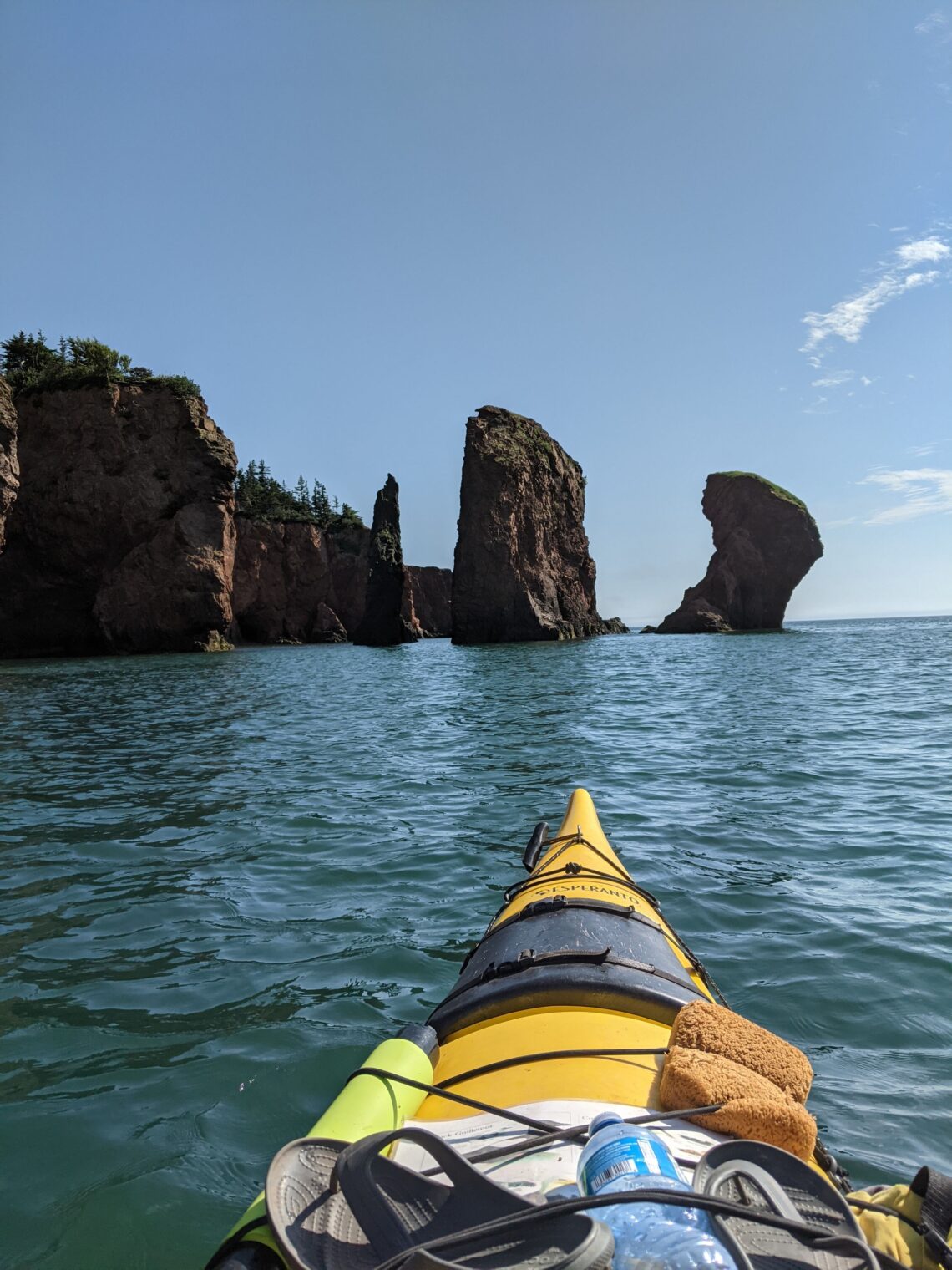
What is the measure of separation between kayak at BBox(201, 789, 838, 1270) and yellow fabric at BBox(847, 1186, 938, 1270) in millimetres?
155

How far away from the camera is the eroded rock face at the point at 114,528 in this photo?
3731 centimetres

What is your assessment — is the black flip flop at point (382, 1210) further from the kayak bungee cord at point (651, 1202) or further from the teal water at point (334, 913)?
the teal water at point (334, 913)

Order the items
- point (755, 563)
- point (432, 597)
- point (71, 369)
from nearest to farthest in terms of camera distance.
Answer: point (71, 369)
point (755, 563)
point (432, 597)

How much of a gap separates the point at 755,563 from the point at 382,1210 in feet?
247

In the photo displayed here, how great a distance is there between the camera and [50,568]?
125ft

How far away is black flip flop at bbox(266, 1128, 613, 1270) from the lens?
125cm

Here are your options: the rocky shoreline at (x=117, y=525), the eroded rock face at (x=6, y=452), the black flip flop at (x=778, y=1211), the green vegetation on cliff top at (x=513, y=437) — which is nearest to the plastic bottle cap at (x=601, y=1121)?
the black flip flop at (x=778, y=1211)

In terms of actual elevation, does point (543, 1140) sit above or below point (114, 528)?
below

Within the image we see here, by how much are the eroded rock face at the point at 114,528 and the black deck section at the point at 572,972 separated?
125 ft

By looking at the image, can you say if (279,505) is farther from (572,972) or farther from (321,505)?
(572,972)

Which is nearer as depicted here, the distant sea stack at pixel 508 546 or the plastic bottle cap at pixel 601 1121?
the plastic bottle cap at pixel 601 1121

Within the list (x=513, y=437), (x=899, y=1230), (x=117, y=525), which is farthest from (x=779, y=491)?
(x=899, y=1230)

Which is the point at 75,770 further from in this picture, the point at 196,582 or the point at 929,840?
the point at 196,582

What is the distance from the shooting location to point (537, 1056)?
6.97 ft
